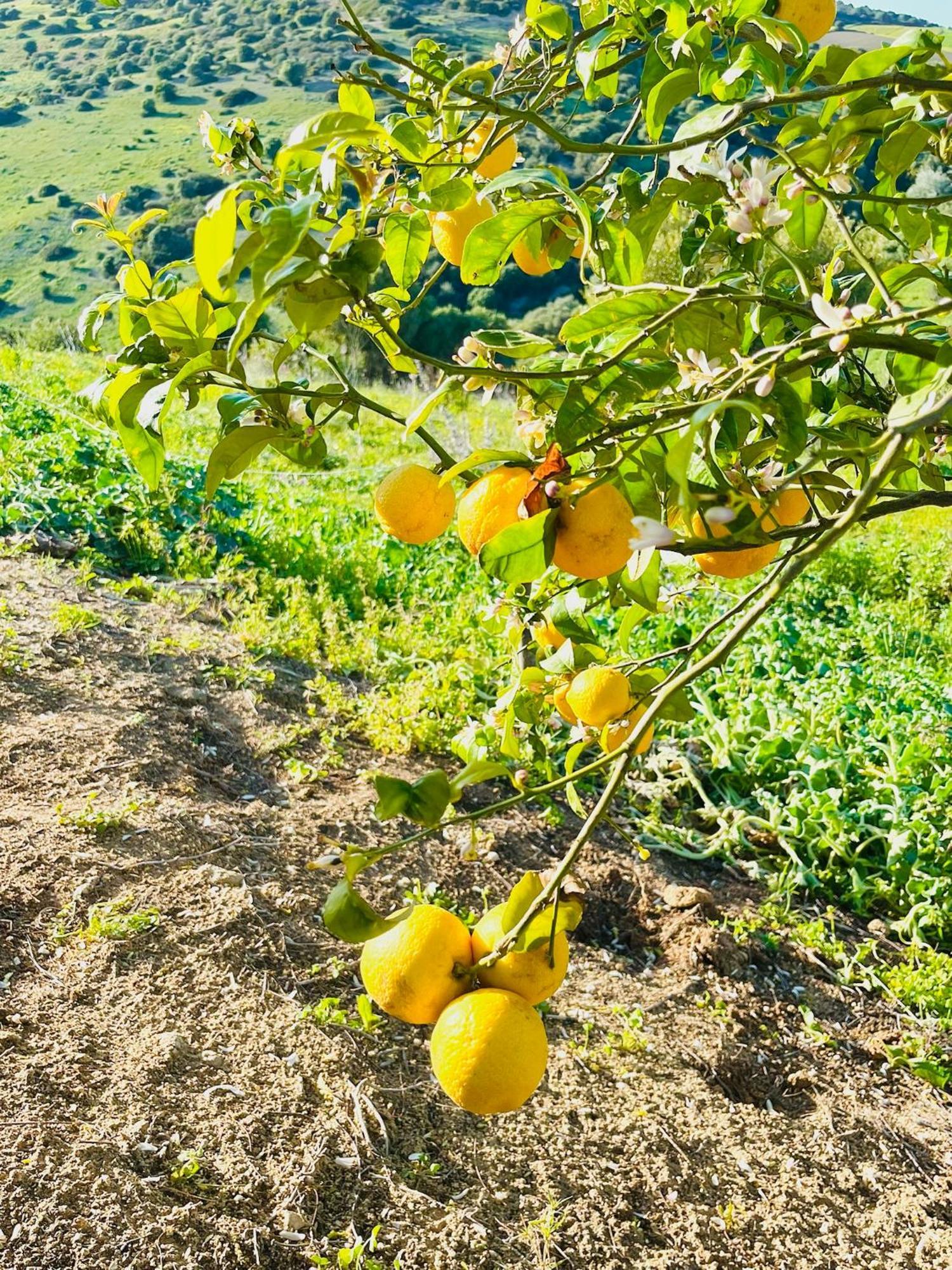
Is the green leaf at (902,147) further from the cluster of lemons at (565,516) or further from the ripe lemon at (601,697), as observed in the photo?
the ripe lemon at (601,697)

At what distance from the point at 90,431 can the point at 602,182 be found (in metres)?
4.31

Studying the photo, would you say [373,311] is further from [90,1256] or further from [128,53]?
[128,53]

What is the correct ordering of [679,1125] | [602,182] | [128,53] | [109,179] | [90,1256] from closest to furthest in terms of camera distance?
1. [602,182]
2. [90,1256]
3. [679,1125]
4. [109,179]
5. [128,53]

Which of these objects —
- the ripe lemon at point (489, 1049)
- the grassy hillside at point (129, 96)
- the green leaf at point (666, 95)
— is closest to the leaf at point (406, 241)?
the green leaf at point (666, 95)

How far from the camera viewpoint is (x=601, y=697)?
92 centimetres

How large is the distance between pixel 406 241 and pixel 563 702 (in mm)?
492

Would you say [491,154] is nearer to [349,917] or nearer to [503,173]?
[503,173]

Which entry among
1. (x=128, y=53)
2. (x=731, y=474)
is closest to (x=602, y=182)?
(x=731, y=474)

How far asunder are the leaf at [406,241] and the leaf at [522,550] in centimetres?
33

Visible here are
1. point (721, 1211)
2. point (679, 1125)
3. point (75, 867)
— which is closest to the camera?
point (721, 1211)

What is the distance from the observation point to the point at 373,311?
0.61 metres

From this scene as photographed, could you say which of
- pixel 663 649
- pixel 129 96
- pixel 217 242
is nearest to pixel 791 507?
pixel 217 242

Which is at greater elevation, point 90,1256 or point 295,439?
point 295,439

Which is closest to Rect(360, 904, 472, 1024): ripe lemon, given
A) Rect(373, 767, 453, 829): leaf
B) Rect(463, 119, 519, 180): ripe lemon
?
Rect(373, 767, 453, 829): leaf
